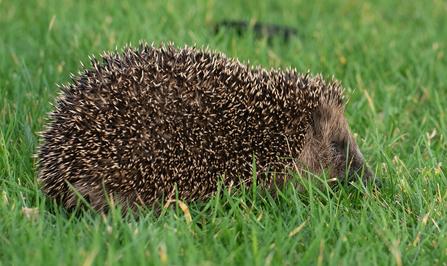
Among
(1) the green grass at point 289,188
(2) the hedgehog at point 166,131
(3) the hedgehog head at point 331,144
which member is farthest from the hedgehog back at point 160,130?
(3) the hedgehog head at point 331,144

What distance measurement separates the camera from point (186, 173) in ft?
13.6

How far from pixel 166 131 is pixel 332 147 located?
2070 millimetres

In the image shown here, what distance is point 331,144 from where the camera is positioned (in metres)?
5.11

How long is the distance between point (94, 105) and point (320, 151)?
2478 mm

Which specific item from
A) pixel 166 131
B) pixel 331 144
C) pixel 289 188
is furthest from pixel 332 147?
pixel 166 131

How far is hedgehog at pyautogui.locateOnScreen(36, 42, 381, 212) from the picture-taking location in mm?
3994

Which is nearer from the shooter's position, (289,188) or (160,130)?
(160,130)

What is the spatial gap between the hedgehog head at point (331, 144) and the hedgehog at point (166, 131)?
29 cm

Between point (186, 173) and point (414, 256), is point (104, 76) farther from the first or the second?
point (414, 256)

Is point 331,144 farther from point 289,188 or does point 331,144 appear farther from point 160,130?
point 160,130

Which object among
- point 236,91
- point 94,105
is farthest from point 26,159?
point 236,91

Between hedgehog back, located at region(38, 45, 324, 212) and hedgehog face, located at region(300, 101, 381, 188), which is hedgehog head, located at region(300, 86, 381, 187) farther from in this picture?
hedgehog back, located at region(38, 45, 324, 212)

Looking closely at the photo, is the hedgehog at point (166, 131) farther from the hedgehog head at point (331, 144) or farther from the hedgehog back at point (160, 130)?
the hedgehog head at point (331, 144)

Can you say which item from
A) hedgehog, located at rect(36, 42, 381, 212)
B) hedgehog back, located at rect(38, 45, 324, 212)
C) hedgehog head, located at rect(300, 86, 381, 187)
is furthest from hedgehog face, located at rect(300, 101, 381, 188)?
hedgehog back, located at rect(38, 45, 324, 212)
